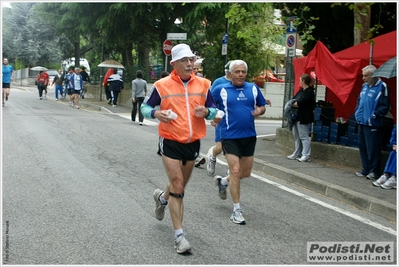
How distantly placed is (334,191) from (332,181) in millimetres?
759

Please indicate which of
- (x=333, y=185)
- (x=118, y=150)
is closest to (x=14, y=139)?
(x=118, y=150)

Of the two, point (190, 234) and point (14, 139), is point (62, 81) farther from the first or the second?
point (190, 234)

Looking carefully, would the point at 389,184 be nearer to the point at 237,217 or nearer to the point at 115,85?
the point at 237,217

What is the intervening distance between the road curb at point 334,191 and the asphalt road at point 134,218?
23 centimetres

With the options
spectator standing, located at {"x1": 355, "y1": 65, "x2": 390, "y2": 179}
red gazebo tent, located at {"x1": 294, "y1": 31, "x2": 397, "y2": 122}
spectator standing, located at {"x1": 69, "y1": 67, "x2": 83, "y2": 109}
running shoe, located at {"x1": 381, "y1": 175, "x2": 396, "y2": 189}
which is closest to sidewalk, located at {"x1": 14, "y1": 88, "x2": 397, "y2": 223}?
running shoe, located at {"x1": 381, "y1": 175, "x2": 396, "y2": 189}

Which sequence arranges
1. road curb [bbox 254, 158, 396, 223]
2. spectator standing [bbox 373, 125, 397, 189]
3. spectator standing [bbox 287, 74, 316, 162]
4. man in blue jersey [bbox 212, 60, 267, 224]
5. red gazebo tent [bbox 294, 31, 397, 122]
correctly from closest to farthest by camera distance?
man in blue jersey [bbox 212, 60, 267, 224] → road curb [bbox 254, 158, 396, 223] → spectator standing [bbox 373, 125, 397, 189] → red gazebo tent [bbox 294, 31, 397, 122] → spectator standing [bbox 287, 74, 316, 162]

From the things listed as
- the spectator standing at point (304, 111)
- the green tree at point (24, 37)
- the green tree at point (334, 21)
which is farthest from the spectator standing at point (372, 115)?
the green tree at point (24, 37)

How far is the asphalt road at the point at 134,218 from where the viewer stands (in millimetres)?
5488

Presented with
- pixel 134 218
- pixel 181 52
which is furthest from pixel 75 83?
pixel 181 52

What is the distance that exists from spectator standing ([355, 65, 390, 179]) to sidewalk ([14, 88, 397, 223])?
396 mm

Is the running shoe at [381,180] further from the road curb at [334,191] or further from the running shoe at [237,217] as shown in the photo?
the running shoe at [237,217]

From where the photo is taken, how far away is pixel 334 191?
355 inches

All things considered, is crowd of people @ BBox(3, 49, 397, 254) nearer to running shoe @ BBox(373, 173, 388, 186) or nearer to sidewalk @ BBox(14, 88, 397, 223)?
running shoe @ BBox(373, 173, 388, 186)

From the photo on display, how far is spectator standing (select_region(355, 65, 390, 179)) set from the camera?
981cm
